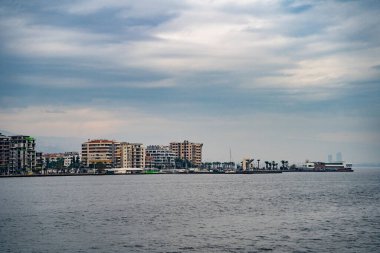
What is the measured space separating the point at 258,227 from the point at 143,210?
91.5 ft

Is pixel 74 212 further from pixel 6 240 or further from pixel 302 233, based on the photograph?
pixel 302 233

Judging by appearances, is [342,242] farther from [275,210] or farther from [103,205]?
[103,205]

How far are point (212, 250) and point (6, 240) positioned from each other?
22.6 meters

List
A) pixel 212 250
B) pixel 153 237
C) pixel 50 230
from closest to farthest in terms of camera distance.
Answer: pixel 212 250, pixel 153 237, pixel 50 230

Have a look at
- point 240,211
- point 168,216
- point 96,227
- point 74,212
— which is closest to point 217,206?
point 240,211

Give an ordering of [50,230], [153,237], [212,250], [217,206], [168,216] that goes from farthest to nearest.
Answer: [217,206] → [168,216] → [50,230] → [153,237] → [212,250]

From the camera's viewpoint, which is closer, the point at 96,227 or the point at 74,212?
the point at 96,227

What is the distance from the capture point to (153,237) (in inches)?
2206

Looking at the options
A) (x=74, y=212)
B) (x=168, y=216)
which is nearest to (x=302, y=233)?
(x=168, y=216)

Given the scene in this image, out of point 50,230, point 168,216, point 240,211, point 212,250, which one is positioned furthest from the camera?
point 240,211

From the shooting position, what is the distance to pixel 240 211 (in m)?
83.1

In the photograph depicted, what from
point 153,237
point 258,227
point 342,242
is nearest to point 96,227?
point 153,237

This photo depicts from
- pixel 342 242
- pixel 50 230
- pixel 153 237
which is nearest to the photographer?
pixel 342 242

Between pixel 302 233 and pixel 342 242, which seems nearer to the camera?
pixel 342 242
